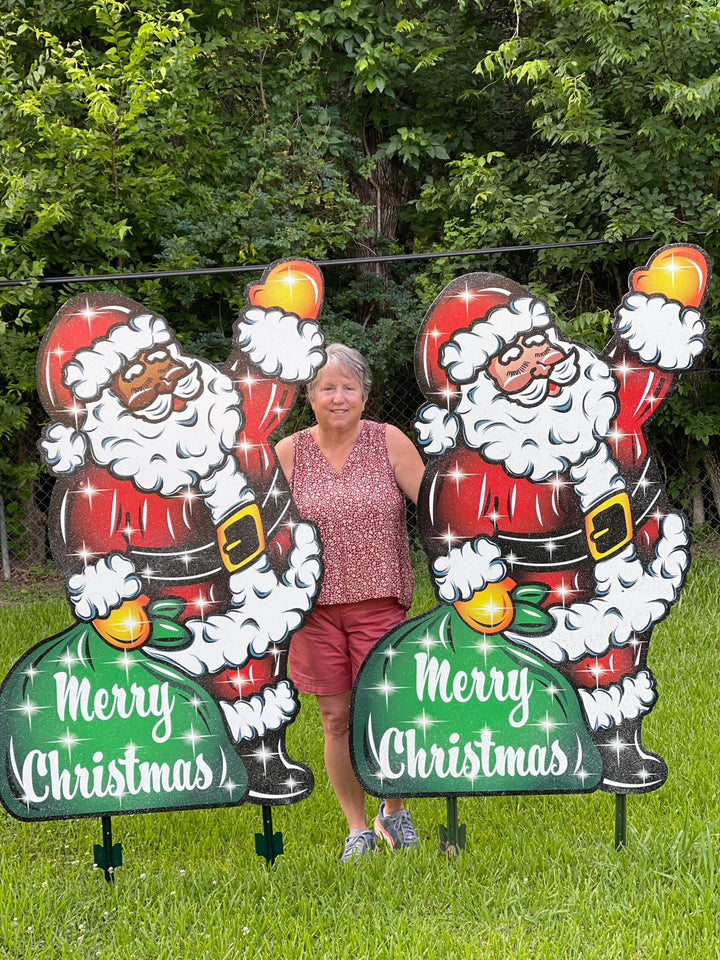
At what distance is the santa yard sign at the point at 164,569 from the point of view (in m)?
2.85

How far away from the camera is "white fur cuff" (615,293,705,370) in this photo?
287cm

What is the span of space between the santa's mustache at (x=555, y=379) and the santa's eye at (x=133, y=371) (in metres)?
1.16

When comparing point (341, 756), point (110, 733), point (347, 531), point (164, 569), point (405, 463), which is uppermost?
point (405, 463)

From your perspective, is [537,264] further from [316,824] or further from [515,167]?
[316,824]

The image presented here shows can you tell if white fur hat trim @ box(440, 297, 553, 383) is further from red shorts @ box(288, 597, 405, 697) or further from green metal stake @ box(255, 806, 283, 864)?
green metal stake @ box(255, 806, 283, 864)

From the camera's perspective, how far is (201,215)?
645 centimetres

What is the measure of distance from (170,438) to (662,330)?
1.59 m

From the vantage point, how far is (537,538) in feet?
9.49

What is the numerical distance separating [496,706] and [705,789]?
103cm

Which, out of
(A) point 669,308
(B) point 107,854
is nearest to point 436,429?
(A) point 669,308

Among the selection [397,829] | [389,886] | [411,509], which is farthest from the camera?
[411,509]

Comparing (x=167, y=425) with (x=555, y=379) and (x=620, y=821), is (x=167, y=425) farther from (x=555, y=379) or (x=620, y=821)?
(x=620, y=821)

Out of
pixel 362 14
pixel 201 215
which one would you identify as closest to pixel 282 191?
pixel 201 215

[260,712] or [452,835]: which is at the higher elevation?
[260,712]
